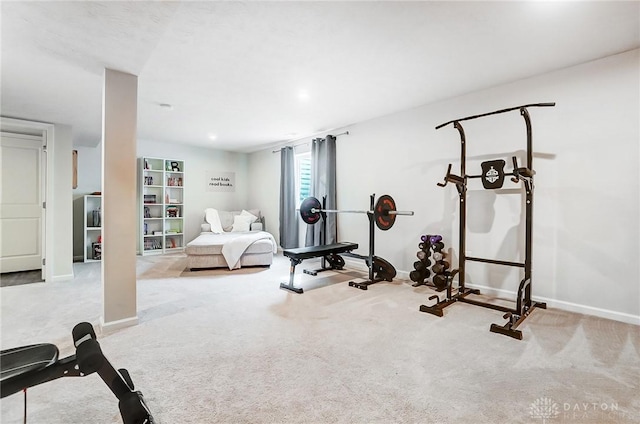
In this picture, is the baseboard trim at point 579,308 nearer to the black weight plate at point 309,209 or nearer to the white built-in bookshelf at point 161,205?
the black weight plate at point 309,209

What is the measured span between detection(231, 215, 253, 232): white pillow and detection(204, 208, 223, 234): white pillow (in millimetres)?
298

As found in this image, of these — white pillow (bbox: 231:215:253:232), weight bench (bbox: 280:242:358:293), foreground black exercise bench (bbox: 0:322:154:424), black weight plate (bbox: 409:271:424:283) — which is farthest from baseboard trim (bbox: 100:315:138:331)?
→ white pillow (bbox: 231:215:253:232)

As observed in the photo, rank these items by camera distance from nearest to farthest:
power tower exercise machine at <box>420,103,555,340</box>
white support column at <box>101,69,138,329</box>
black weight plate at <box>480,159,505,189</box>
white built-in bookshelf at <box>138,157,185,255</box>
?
1. white support column at <box>101,69,138,329</box>
2. power tower exercise machine at <box>420,103,555,340</box>
3. black weight plate at <box>480,159,505,189</box>
4. white built-in bookshelf at <box>138,157,185,255</box>

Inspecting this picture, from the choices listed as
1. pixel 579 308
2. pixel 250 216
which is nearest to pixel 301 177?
A: pixel 250 216

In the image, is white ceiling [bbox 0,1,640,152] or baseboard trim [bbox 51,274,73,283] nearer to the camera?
white ceiling [bbox 0,1,640,152]

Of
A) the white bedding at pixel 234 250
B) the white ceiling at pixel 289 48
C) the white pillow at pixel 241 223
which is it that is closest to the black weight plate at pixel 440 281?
the white ceiling at pixel 289 48

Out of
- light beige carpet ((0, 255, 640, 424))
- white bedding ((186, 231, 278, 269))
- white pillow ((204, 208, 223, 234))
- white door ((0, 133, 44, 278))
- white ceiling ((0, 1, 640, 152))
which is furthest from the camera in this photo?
white pillow ((204, 208, 223, 234))

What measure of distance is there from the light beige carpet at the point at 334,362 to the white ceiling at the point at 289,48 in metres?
2.24

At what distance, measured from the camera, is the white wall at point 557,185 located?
2625mm

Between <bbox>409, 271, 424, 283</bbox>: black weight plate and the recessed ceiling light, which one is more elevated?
the recessed ceiling light

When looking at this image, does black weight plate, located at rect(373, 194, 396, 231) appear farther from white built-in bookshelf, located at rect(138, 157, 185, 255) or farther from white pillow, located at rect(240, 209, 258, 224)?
white built-in bookshelf, located at rect(138, 157, 185, 255)

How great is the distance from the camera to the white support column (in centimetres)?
246

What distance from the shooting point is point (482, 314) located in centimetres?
283

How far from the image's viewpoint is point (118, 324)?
2.51 metres
